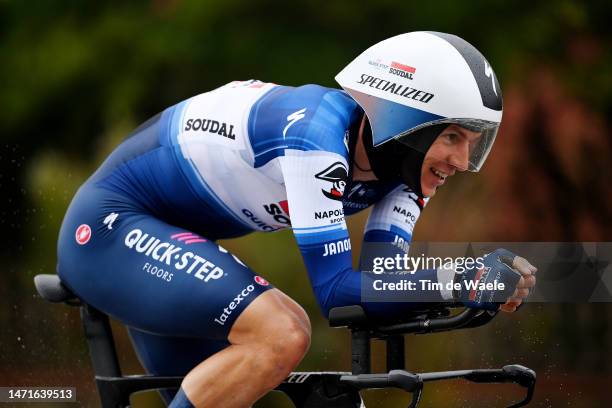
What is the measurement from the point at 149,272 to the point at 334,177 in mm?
828

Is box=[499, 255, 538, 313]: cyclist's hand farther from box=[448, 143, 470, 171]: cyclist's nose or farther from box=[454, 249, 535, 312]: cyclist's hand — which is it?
box=[448, 143, 470, 171]: cyclist's nose

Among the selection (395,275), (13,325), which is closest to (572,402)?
(395,275)

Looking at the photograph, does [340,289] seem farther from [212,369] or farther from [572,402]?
[572,402]

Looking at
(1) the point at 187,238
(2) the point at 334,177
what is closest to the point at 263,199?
(1) the point at 187,238

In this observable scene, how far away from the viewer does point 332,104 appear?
197 inches

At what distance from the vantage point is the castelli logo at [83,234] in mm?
5199

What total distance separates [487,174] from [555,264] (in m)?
5.07

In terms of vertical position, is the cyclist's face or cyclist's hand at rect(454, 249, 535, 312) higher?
the cyclist's face

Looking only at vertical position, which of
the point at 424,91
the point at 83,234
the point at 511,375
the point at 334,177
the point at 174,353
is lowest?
the point at 174,353

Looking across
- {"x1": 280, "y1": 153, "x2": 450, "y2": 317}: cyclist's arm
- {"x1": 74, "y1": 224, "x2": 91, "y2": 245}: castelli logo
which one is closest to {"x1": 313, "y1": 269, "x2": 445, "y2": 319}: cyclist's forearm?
{"x1": 280, "y1": 153, "x2": 450, "y2": 317}: cyclist's arm

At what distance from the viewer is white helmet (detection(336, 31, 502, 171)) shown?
15.9 ft

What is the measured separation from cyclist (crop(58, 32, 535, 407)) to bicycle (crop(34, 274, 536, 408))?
0.27 ft

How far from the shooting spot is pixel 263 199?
5.23m

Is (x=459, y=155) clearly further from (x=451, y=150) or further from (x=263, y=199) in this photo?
(x=263, y=199)
